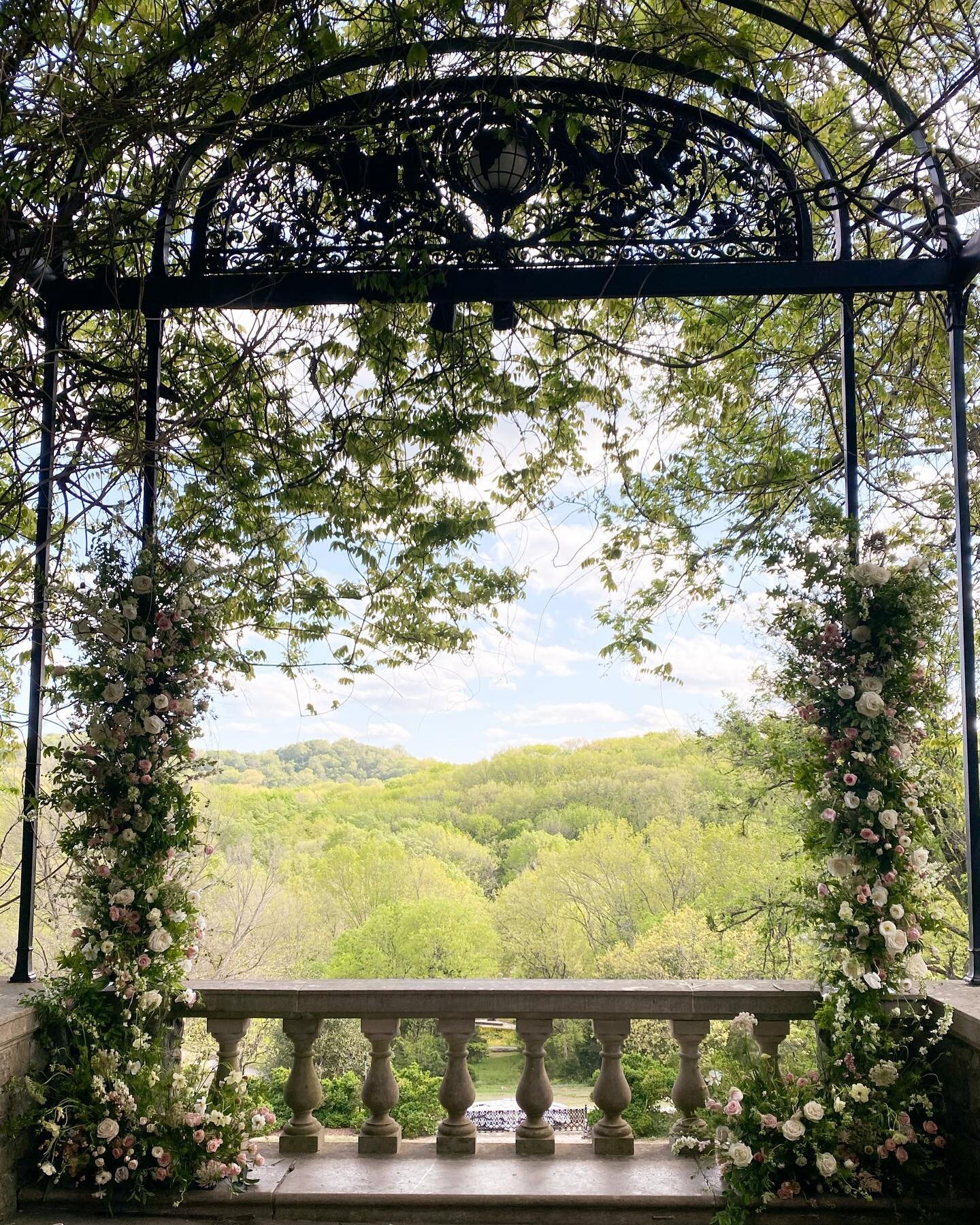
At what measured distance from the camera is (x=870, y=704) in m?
2.65

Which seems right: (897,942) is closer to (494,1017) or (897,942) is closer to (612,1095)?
(612,1095)

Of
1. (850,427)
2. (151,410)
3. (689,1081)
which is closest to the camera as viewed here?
(689,1081)

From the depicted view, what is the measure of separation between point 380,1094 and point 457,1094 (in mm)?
233

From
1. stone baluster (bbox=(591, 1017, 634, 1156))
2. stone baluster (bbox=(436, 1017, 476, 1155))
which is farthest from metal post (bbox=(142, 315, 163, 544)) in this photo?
stone baluster (bbox=(591, 1017, 634, 1156))

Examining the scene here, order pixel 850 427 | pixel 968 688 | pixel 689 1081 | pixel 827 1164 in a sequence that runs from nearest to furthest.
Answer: pixel 827 1164 → pixel 968 688 → pixel 689 1081 → pixel 850 427

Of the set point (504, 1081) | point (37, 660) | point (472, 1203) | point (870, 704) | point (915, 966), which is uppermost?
point (37, 660)

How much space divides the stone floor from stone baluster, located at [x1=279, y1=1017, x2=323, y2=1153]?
155mm

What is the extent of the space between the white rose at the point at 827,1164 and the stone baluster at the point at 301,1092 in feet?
4.73

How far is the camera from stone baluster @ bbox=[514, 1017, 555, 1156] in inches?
111

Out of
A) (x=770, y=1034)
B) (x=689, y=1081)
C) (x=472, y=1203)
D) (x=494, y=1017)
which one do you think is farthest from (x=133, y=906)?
(x=770, y=1034)

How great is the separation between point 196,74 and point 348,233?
0.62 m

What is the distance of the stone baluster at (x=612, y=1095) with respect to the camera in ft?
9.29

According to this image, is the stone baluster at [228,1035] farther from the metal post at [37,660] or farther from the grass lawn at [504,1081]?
Answer: the grass lawn at [504,1081]

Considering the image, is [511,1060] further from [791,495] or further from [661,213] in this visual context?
[661,213]
